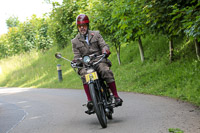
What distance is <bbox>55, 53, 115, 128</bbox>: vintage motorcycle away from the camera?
5.82 meters

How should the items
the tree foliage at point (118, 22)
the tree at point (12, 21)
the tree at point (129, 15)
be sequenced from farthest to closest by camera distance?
the tree at point (12, 21) < the tree at point (129, 15) < the tree foliage at point (118, 22)

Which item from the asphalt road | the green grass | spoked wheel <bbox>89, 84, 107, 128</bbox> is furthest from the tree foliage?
spoked wheel <bbox>89, 84, 107, 128</bbox>

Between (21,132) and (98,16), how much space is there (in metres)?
10.7

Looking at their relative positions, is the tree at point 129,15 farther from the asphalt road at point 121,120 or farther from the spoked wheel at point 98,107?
the spoked wheel at point 98,107

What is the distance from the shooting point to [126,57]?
19609 millimetres

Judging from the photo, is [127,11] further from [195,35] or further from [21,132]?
[21,132]

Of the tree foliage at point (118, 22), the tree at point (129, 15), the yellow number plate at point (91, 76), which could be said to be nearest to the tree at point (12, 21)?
the tree foliage at point (118, 22)

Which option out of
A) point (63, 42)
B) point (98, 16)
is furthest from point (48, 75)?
point (98, 16)

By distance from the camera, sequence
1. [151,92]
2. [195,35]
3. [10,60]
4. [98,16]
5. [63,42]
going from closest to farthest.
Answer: [195,35], [151,92], [98,16], [63,42], [10,60]

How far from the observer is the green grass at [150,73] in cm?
1055

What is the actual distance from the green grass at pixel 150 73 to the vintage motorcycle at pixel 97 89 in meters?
2.74

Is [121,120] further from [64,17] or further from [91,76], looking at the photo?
[64,17]

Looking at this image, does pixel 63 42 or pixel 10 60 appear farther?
pixel 10 60

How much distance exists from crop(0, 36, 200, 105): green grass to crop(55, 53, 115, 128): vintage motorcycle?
8.98 feet
